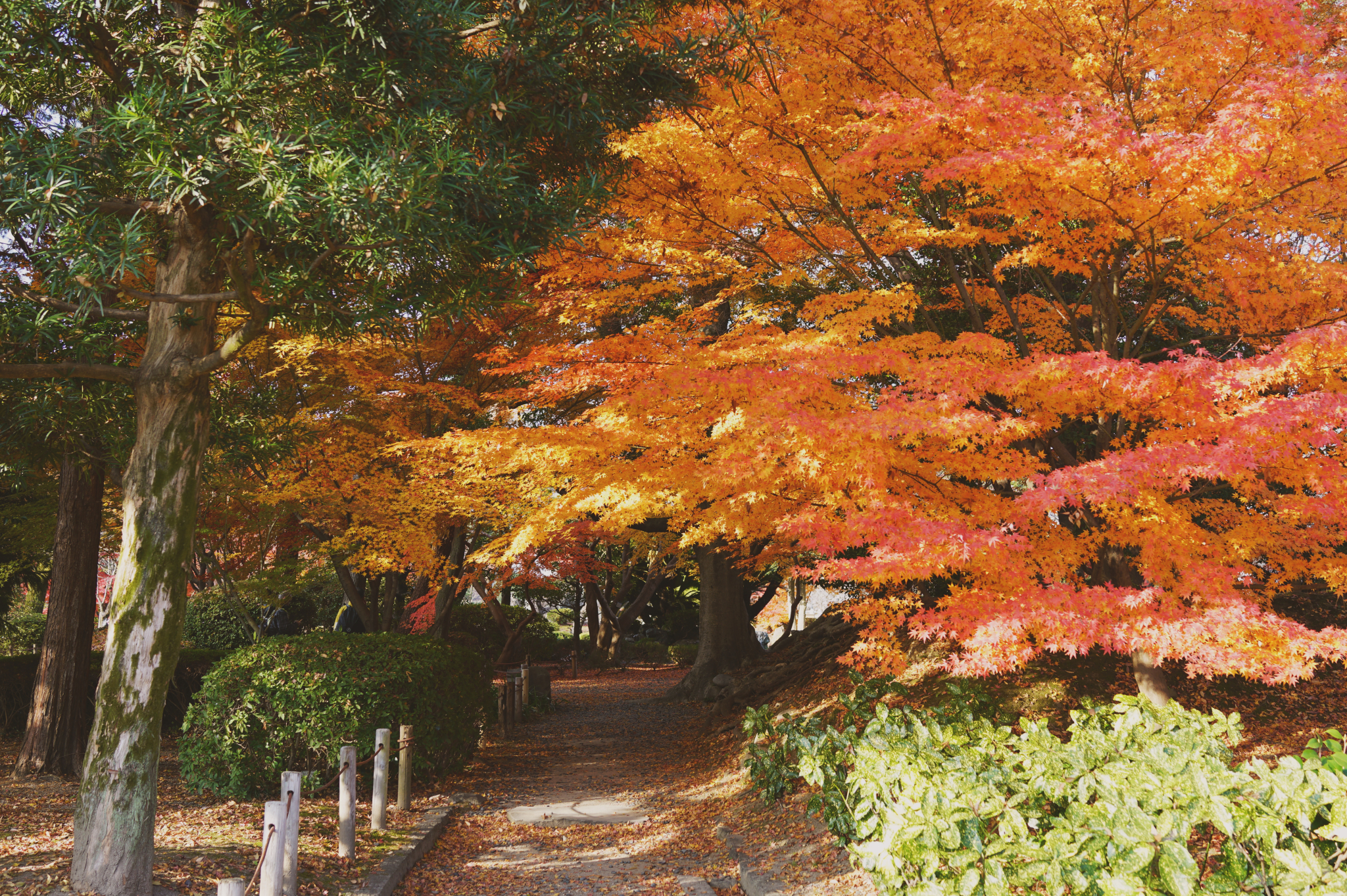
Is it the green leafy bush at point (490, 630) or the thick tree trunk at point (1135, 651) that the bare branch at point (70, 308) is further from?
the green leafy bush at point (490, 630)

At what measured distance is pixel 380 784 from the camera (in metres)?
7.24

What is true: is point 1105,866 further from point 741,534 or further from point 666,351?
point 666,351

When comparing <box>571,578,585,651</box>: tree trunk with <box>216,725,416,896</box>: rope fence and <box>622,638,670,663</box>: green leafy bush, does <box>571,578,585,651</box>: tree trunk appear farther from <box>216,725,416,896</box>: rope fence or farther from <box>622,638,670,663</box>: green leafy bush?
<box>216,725,416,896</box>: rope fence

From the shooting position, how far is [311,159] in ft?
14.8

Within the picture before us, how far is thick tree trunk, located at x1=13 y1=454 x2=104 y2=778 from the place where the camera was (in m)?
9.36

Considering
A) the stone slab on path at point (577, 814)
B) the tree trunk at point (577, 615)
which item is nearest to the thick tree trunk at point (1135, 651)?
the stone slab on path at point (577, 814)

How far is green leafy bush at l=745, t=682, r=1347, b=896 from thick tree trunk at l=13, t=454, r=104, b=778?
8682 millimetres

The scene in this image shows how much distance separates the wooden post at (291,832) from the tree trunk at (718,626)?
11714mm

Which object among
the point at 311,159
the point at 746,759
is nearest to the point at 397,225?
the point at 311,159

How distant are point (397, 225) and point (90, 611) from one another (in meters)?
7.79

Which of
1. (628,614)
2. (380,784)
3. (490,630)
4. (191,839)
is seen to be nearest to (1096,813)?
(380,784)

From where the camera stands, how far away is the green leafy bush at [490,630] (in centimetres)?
2648

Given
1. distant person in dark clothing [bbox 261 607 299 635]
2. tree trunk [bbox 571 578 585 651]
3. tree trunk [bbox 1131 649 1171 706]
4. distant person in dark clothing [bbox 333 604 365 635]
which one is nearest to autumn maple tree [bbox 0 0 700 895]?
tree trunk [bbox 1131 649 1171 706]

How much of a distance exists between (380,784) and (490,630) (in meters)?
20.7
